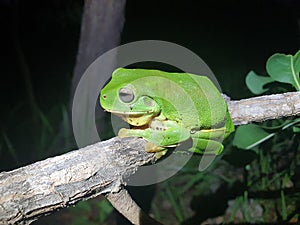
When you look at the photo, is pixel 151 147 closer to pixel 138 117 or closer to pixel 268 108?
pixel 138 117

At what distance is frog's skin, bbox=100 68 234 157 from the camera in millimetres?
1078

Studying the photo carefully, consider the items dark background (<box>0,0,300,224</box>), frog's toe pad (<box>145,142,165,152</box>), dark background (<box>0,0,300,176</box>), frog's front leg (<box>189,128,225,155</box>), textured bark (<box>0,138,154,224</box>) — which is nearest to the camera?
textured bark (<box>0,138,154,224</box>)

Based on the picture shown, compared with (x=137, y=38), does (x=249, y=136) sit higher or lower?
higher

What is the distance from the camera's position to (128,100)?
1.09m

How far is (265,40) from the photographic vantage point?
3.58 m

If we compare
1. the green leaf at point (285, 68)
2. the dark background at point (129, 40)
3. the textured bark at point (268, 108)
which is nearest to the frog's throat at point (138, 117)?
the textured bark at point (268, 108)

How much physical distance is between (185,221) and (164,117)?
3.37 ft

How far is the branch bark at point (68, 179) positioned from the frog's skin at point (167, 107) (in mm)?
71

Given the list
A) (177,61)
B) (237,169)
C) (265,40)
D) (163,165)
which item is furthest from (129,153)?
(265,40)

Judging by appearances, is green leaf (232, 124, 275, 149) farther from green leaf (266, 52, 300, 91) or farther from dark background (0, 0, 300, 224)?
dark background (0, 0, 300, 224)

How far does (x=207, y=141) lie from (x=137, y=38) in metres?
2.44

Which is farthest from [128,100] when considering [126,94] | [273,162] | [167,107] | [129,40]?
[129,40]

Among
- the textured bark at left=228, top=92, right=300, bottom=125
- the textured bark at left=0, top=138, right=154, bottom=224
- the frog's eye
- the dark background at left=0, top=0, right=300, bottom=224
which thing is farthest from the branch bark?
the dark background at left=0, top=0, right=300, bottom=224

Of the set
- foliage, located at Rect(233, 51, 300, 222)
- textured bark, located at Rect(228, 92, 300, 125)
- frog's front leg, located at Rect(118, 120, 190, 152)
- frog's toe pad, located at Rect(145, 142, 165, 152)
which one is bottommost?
foliage, located at Rect(233, 51, 300, 222)
